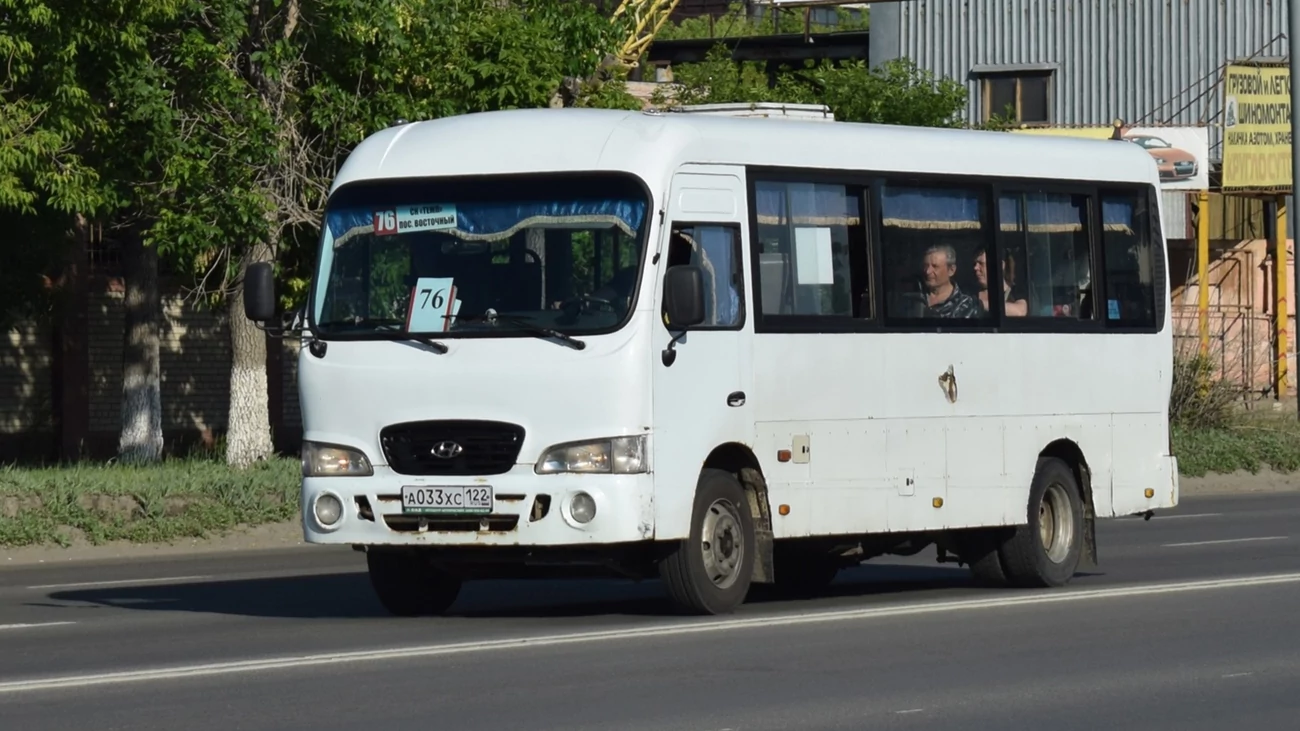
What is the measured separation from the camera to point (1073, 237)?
1573 centimetres

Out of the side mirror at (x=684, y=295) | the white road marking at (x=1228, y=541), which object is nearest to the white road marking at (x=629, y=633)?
the side mirror at (x=684, y=295)

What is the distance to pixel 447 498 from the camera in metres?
12.4

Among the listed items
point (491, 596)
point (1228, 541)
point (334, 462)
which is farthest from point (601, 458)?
point (1228, 541)

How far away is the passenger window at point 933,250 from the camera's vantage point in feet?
46.8

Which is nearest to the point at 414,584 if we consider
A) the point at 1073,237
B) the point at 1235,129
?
the point at 1073,237

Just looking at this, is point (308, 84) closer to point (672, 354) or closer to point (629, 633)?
point (672, 354)

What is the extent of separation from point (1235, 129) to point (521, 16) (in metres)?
17.7

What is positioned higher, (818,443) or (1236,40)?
(1236,40)

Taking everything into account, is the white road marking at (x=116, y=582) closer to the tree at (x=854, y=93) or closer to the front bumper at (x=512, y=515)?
the front bumper at (x=512, y=515)

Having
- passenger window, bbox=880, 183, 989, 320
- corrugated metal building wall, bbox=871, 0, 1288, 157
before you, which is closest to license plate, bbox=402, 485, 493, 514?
passenger window, bbox=880, 183, 989, 320

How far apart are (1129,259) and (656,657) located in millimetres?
6424

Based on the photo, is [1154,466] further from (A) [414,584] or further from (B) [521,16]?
(B) [521,16]

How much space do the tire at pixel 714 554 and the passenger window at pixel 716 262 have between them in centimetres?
86

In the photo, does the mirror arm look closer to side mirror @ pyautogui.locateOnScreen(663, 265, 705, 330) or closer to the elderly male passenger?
side mirror @ pyautogui.locateOnScreen(663, 265, 705, 330)
